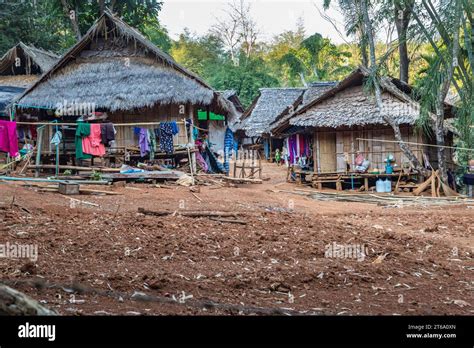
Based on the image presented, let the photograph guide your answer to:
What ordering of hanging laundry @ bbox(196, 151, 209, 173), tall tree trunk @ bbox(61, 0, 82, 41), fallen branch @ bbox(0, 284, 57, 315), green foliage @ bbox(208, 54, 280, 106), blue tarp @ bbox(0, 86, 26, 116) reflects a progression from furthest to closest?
green foliage @ bbox(208, 54, 280, 106) → tall tree trunk @ bbox(61, 0, 82, 41) → blue tarp @ bbox(0, 86, 26, 116) → hanging laundry @ bbox(196, 151, 209, 173) → fallen branch @ bbox(0, 284, 57, 315)

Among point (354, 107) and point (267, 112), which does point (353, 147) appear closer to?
point (354, 107)

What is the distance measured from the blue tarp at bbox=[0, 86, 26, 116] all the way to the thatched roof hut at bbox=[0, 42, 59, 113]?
0.57 meters

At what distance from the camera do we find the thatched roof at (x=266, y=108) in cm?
3347

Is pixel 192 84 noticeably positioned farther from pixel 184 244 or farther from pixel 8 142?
pixel 184 244

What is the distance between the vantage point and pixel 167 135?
1609 cm

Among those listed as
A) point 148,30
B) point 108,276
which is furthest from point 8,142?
point 148,30

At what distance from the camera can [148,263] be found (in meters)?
5.59

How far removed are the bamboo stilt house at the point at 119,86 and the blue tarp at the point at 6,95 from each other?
164cm

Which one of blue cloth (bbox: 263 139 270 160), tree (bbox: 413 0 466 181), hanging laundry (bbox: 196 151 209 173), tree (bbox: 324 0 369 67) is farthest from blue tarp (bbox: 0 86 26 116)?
blue cloth (bbox: 263 139 270 160)

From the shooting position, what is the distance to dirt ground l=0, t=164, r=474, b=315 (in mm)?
4277

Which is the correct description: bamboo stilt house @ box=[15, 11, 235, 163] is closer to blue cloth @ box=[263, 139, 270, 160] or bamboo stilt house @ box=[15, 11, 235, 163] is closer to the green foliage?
blue cloth @ box=[263, 139, 270, 160]

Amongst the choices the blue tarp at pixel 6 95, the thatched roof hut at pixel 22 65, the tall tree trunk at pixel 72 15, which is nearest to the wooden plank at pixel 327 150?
the blue tarp at pixel 6 95

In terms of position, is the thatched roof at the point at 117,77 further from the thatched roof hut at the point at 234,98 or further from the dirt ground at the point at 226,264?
the thatched roof hut at the point at 234,98

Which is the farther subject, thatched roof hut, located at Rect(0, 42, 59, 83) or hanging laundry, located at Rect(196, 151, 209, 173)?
thatched roof hut, located at Rect(0, 42, 59, 83)
